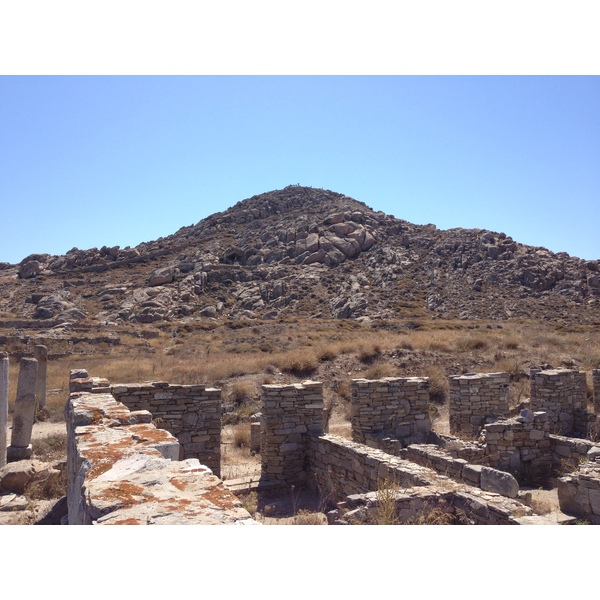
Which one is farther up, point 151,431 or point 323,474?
point 151,431

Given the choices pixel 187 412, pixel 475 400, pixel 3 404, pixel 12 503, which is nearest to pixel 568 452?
pixel 475 400

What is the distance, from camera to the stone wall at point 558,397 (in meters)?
12.7

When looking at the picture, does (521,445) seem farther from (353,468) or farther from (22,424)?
(22,424)

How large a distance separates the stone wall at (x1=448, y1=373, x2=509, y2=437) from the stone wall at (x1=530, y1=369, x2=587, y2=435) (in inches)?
37.4

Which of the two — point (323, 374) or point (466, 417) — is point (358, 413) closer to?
point (466, 417)

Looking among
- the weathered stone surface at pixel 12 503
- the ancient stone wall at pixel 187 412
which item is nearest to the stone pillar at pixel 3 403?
the weathered stone surface at pixel 12 503

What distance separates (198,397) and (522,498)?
6.42m

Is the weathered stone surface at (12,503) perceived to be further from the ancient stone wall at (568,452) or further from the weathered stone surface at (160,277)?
the weathered stone surface at (160,277)

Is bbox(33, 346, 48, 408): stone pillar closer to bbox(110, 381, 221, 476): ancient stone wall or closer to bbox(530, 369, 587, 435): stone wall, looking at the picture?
bbox(110, 381, 221, 476): ancient stone wall

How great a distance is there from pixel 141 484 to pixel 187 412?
21.1 ft

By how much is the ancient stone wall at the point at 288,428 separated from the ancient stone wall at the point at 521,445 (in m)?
3.82

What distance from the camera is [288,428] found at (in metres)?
9.88

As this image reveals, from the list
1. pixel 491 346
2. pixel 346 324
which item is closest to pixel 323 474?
pixel 491 346
